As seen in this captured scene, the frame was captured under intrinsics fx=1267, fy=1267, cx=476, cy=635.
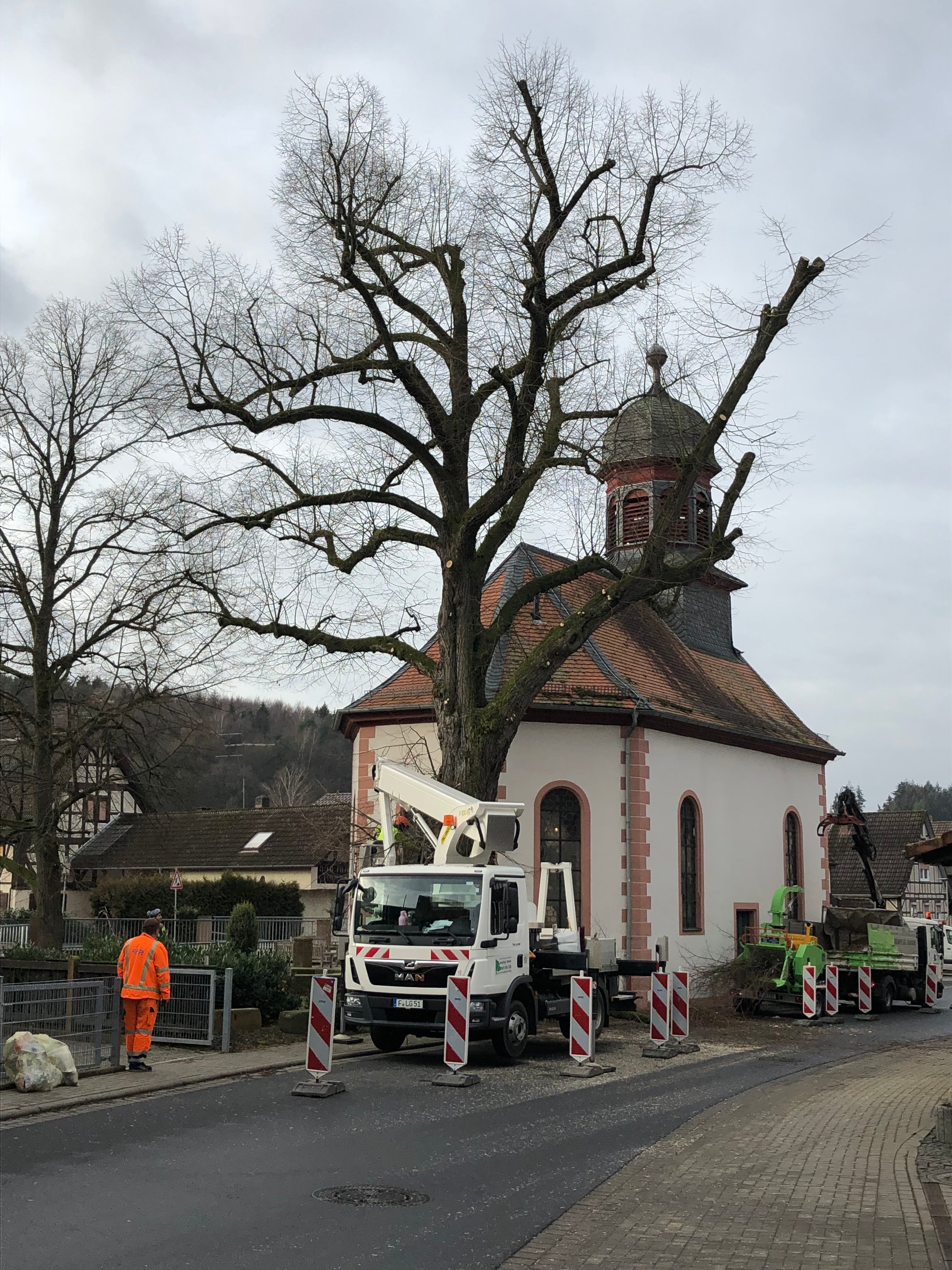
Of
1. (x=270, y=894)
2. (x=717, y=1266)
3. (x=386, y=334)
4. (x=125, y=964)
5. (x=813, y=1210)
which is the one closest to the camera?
(x=717, y=1266)

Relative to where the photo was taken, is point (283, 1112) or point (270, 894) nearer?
point (283, 1112)

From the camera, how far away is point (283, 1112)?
11094mm

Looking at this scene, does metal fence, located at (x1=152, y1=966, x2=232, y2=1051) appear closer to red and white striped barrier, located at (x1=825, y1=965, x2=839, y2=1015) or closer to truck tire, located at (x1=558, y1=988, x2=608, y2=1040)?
truck tire, located at (x1=558, y1=988, x2=608, y2=1040)

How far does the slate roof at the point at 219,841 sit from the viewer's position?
4541 cm

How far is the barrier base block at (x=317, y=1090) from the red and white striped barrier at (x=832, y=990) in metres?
→ 13.3

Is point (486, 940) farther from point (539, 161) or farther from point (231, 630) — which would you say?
point (539, 161)

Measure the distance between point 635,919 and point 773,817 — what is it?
7.74 metres

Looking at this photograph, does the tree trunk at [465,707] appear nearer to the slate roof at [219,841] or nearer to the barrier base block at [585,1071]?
the barrier base block at [585,1071]

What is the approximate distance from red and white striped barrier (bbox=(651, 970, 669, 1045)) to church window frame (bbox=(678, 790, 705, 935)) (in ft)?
28.2

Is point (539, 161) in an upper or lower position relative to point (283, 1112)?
upper

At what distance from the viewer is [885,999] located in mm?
25344

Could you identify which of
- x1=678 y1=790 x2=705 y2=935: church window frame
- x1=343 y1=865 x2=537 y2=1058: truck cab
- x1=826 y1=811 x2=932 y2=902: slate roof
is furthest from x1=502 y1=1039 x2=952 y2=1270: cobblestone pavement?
x1=826 y1=811 x2=932 y2=902: slate roof

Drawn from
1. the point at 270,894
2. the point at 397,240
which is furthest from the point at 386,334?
the point at 270,894

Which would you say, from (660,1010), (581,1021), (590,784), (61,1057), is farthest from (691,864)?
(61,1057)
